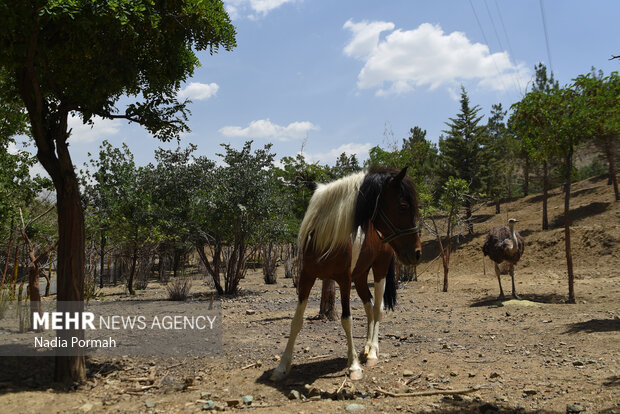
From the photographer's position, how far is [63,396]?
13.5ft

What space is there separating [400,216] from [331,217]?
774mm

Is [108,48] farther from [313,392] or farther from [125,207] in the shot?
[125,207]

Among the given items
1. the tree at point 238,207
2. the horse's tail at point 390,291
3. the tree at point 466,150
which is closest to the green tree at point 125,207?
the tree at point 238,207

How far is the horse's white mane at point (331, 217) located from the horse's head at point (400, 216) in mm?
308

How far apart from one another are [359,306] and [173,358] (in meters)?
6.32

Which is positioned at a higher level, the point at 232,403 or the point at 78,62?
the point at 78,62

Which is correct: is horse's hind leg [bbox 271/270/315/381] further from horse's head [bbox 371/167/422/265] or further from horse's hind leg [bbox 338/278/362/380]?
horse's head [bbox 371/167/422/265]

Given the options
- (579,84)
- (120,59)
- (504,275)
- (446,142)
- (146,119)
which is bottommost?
(504,275)

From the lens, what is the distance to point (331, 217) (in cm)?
456

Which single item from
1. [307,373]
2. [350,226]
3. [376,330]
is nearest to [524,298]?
[376,330]

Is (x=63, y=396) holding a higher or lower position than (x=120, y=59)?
lower

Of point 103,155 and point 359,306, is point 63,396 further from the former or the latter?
point 103,155

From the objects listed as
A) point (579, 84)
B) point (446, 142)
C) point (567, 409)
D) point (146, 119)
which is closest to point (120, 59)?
point (146, 119)

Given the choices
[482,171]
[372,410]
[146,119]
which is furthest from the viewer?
[482,171]
